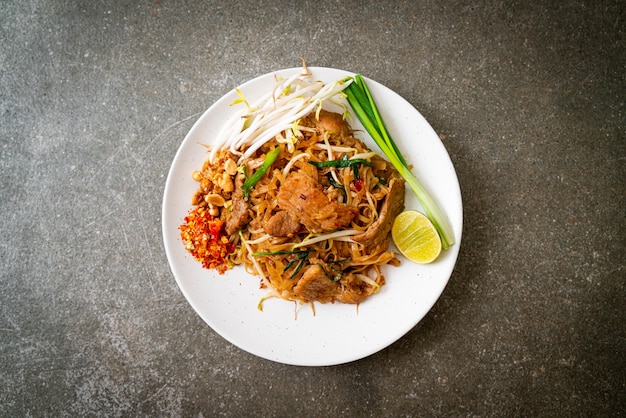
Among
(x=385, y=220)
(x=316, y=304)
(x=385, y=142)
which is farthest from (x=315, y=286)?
(x=385, y=142)

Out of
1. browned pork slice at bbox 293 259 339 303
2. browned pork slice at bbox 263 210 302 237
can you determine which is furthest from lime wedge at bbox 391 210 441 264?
browned pork slice at bbox 263 210 302 237

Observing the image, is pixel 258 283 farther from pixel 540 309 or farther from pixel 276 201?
pixel 540 309

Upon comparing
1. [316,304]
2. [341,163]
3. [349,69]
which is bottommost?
[316,304]

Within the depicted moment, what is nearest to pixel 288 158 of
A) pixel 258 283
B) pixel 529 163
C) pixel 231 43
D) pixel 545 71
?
pixel 258 283

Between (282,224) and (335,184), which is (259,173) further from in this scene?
(335,184)

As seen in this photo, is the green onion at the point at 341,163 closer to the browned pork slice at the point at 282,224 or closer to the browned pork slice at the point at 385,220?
the browned pork slice at the point at 385,220
